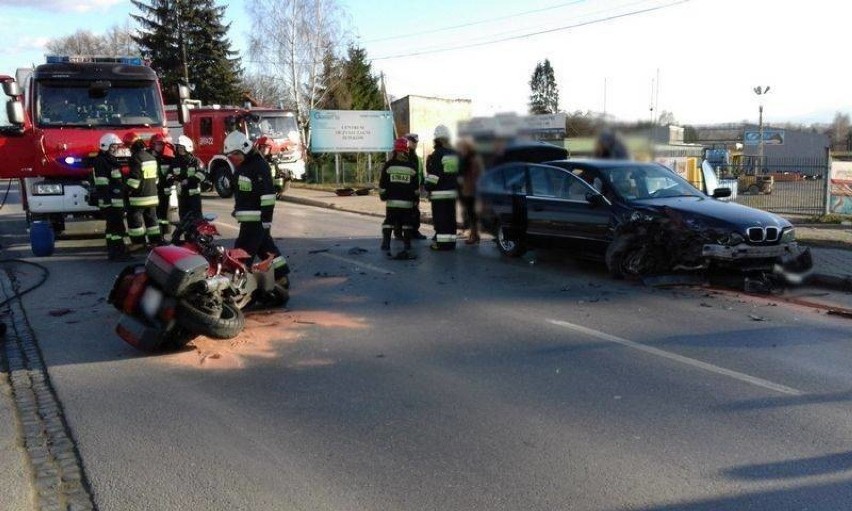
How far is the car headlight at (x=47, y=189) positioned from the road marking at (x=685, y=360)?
9190 mm

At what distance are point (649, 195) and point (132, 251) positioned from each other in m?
8.55

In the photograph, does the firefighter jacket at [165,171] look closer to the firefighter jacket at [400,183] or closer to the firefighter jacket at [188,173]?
the firefighter jacket at [188,173]

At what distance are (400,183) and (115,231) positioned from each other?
4556 millimetres

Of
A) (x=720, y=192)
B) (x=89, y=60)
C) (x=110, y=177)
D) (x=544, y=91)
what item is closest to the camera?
(x=544, y=91)

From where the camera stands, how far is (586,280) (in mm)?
10250

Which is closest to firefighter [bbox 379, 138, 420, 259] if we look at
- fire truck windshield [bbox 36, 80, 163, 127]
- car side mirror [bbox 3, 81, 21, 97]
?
fire truck windshield [bbox 36, 80, 163, 127]

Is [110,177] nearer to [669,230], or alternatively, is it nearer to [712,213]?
[669,230]

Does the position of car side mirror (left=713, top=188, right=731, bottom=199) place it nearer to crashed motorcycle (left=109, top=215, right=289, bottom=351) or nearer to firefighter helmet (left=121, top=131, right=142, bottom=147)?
crashed motorcycle (left=109, top=215, right=289, bottom=351)

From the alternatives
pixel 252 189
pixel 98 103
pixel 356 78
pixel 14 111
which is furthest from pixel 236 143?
pixel 98 103

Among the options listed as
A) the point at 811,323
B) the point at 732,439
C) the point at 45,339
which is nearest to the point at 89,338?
the point at 45,339

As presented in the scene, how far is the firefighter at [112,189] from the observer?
38.7 ft

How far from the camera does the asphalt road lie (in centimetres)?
410

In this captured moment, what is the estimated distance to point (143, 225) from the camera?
40.0 feet

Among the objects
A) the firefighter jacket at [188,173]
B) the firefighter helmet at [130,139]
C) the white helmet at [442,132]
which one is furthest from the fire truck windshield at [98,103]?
the white helmet at [442,132]
